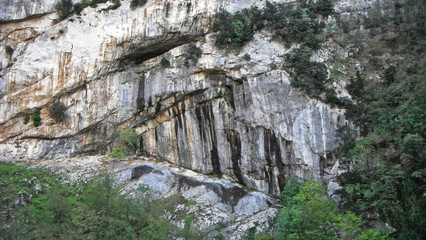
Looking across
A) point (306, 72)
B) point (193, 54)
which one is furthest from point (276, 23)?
point (193, 54)

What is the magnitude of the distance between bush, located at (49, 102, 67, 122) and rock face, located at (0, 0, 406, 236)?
1.31ft

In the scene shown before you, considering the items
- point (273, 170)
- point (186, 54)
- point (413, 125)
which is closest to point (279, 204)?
point (273, 170)

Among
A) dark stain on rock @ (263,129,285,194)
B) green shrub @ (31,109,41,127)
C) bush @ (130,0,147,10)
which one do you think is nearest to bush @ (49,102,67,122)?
green shrub @ (31,109,41,127)

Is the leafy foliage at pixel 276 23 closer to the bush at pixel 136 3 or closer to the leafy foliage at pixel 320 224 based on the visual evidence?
the bush at pixel 136 3

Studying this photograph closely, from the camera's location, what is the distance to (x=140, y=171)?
79.7ft

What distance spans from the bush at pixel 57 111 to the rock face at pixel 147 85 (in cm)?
40

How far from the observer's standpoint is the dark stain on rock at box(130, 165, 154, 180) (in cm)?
2400

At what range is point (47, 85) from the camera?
2667 cm

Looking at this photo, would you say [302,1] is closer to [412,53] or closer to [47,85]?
[412,53]

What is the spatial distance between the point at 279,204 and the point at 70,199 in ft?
39.3

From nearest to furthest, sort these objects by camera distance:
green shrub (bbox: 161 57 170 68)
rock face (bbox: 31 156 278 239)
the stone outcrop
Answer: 1. rock face (bbox: 31 156 278 239)
2. the stone outcrop
3. green shrub (bbox: 161 57 170 68)

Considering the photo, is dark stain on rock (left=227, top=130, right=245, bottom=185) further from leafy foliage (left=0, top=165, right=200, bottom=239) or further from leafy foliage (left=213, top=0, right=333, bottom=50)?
leafy foliage (left=213, top=0, right=333, bottom=50)

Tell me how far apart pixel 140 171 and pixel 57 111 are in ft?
24.8

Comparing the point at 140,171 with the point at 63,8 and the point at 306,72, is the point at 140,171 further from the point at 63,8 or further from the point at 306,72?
the point at 63,8
